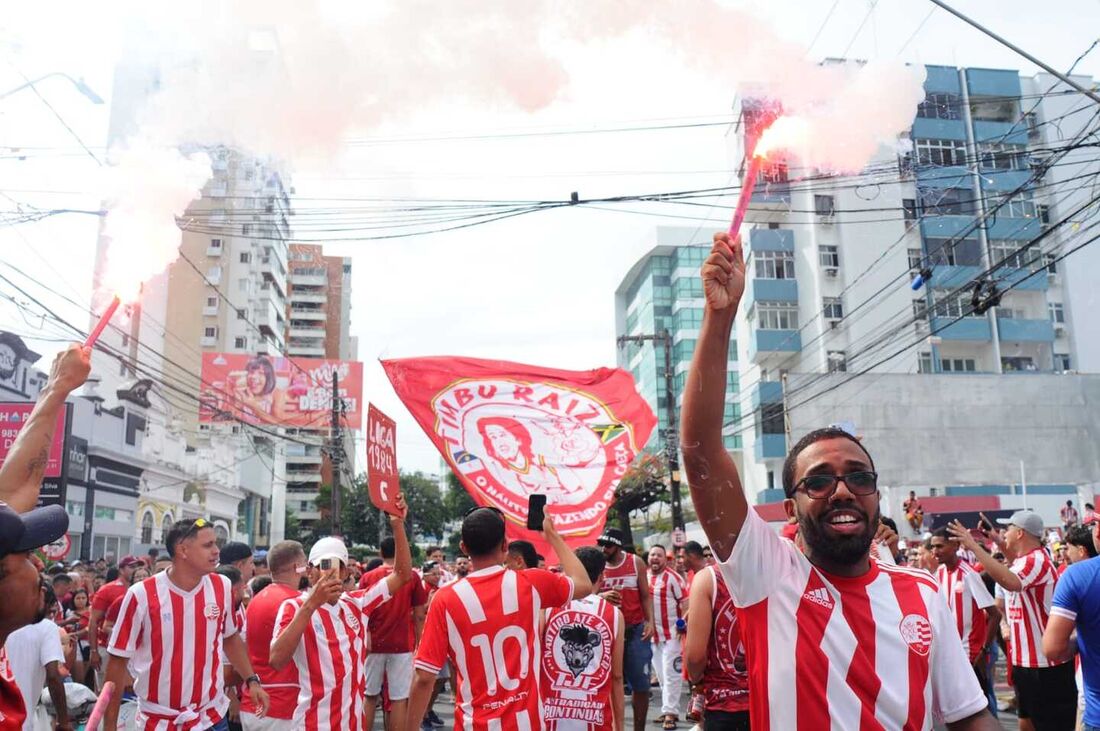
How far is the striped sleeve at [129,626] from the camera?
595 centimetres

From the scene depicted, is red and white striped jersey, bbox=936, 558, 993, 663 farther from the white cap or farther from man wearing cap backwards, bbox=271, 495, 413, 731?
the white cap

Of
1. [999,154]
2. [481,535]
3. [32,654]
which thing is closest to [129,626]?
[32,654]

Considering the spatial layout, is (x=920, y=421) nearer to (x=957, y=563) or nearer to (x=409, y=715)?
(x=957, y=563)

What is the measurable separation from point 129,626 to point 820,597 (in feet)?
16.1

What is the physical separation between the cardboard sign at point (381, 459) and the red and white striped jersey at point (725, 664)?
2.29m

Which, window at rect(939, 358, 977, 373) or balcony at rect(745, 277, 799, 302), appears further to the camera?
balcony at rect(745, 277, 799, 302)

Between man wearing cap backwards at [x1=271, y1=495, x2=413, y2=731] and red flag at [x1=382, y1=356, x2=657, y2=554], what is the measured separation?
604 centimetres

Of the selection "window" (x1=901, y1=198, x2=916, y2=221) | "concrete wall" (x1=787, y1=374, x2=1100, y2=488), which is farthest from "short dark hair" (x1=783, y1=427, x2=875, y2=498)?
"concrete wall" (x1=787, y1=374, x2=1100, y2=488)

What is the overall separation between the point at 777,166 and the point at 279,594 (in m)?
4.89

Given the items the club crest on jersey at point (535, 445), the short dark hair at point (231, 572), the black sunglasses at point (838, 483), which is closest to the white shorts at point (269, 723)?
the short dark hair at point (231, 572)

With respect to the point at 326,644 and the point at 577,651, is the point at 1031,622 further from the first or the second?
the point at 326,644

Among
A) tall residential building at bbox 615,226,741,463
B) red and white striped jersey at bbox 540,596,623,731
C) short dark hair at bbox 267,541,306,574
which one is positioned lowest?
red and white striped jersey at bbox 540,596,623,731

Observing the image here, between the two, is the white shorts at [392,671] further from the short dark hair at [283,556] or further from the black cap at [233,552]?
the short dark hair at [283,556]

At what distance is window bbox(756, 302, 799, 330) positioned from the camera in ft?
151
